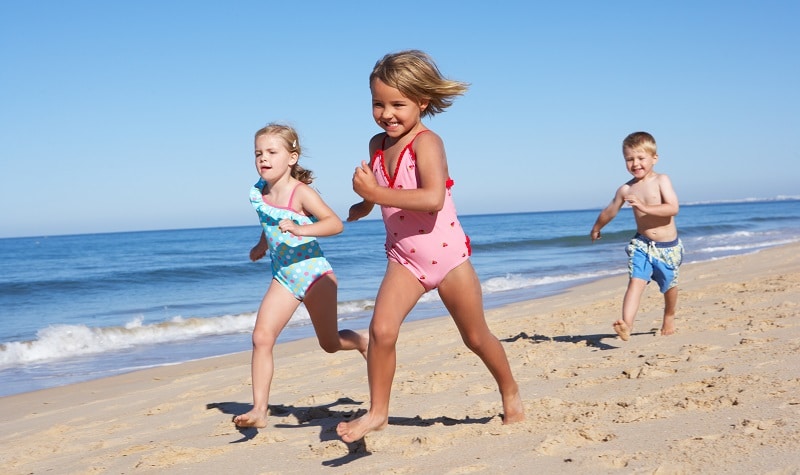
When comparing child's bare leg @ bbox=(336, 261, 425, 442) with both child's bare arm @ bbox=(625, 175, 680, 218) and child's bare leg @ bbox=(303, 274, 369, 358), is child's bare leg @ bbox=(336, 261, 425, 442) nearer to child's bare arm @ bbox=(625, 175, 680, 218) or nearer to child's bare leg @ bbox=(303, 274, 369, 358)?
child's bare leg @ bbox=(303, 274, 369, 358)

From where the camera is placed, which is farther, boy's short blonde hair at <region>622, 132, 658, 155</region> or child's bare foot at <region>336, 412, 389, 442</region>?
boy's short blonde hair at <region>622, 132, 658, 155</region>

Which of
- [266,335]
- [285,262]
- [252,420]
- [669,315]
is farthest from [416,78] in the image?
[669,315]

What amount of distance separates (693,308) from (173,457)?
5.17m

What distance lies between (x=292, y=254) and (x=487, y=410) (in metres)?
1.35

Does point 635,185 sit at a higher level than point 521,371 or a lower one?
higher

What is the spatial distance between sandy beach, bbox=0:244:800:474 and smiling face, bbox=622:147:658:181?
125 centimetres

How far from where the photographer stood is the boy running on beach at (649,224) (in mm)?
5941

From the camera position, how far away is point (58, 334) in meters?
10.7

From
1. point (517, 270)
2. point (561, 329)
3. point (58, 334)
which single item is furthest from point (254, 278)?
point (561, 329)

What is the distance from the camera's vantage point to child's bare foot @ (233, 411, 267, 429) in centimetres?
402

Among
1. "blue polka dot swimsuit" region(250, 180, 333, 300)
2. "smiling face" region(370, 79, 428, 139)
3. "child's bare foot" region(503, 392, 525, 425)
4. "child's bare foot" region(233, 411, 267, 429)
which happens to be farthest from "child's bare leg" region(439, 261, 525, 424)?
"child's bare foot" region(233, 411, 267, 429)

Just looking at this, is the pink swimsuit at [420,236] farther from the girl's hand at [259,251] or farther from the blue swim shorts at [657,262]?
the blue swim shorts at [657,262]

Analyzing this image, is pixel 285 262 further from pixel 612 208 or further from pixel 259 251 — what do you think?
pixel 612 208

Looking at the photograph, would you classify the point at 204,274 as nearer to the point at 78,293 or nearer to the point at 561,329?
the point at 78,293
